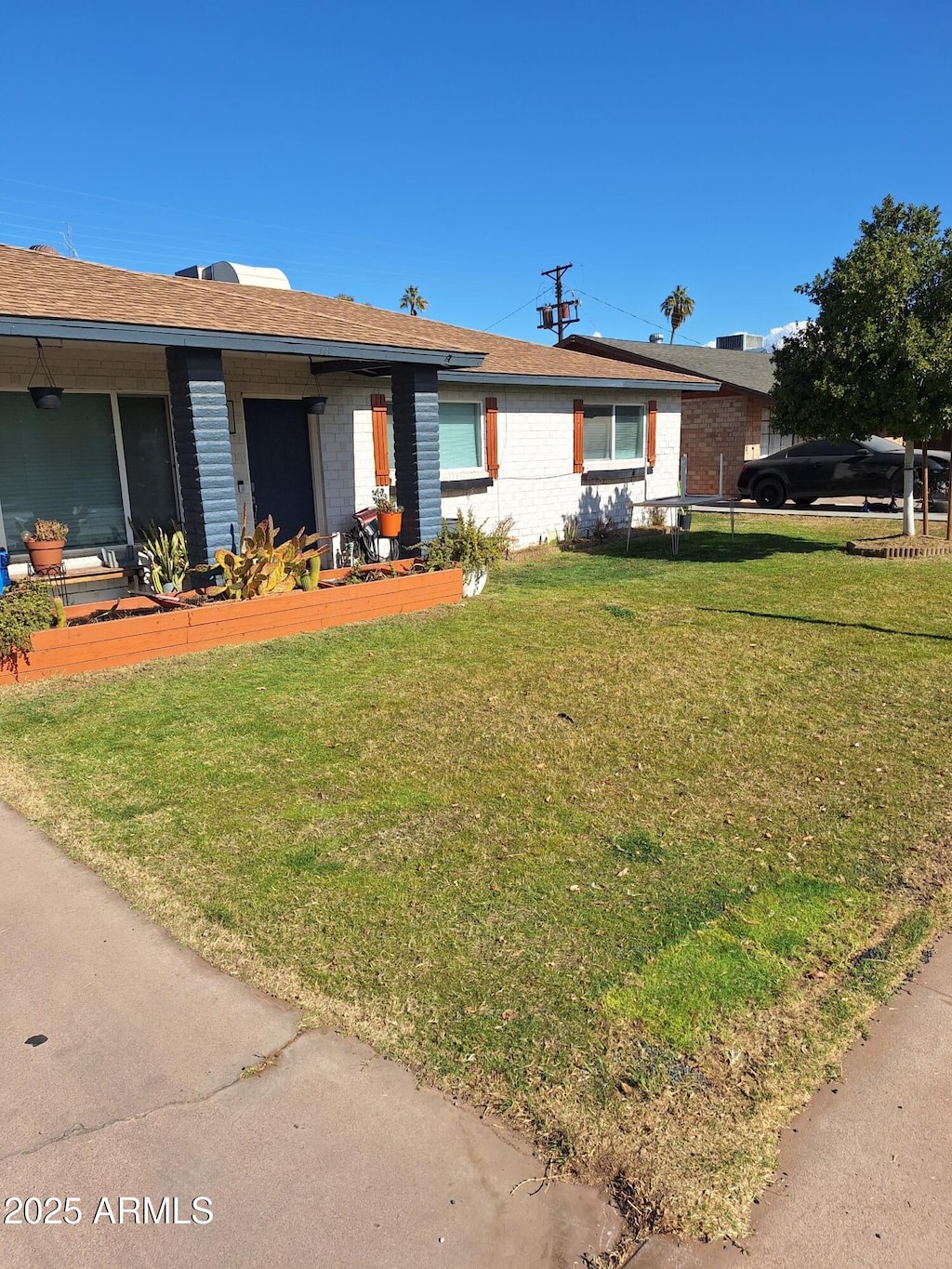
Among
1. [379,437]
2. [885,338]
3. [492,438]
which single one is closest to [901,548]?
[885,338]

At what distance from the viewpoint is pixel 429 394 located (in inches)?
404

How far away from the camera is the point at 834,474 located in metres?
18.9

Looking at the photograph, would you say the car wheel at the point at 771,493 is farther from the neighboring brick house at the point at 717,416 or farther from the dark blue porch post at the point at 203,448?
the dark blue porch post at the point at 203,448

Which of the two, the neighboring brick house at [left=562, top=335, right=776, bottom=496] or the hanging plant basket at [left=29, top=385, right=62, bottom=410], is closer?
the hanging plant basket at [left=29, top=385, right=62, bottom=410]

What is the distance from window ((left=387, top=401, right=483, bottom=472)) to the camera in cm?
1247

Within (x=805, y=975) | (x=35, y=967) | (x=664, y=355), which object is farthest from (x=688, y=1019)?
(x=664, y=355)

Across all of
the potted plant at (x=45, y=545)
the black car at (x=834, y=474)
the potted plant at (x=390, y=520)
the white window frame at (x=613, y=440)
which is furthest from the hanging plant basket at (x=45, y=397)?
the black car at (x=834, y=474)

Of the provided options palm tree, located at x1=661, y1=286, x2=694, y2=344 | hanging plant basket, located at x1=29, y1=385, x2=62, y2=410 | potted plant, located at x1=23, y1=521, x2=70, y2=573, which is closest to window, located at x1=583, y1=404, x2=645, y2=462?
hanging plant basket, located at x1=29, y1=385, x2=62, y2=410

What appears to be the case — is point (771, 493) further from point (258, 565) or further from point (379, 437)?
point (258, 565)

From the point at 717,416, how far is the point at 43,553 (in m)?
18.8

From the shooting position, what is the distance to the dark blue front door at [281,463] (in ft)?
34.3

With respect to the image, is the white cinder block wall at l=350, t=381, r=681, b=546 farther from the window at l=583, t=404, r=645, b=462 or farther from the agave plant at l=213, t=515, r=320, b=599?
the agave plant at l=213, t=515, r=320, b=599

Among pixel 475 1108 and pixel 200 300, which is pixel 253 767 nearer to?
pixel 475 1108

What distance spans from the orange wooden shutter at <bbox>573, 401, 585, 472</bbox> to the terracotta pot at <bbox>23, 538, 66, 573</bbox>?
8743mm
